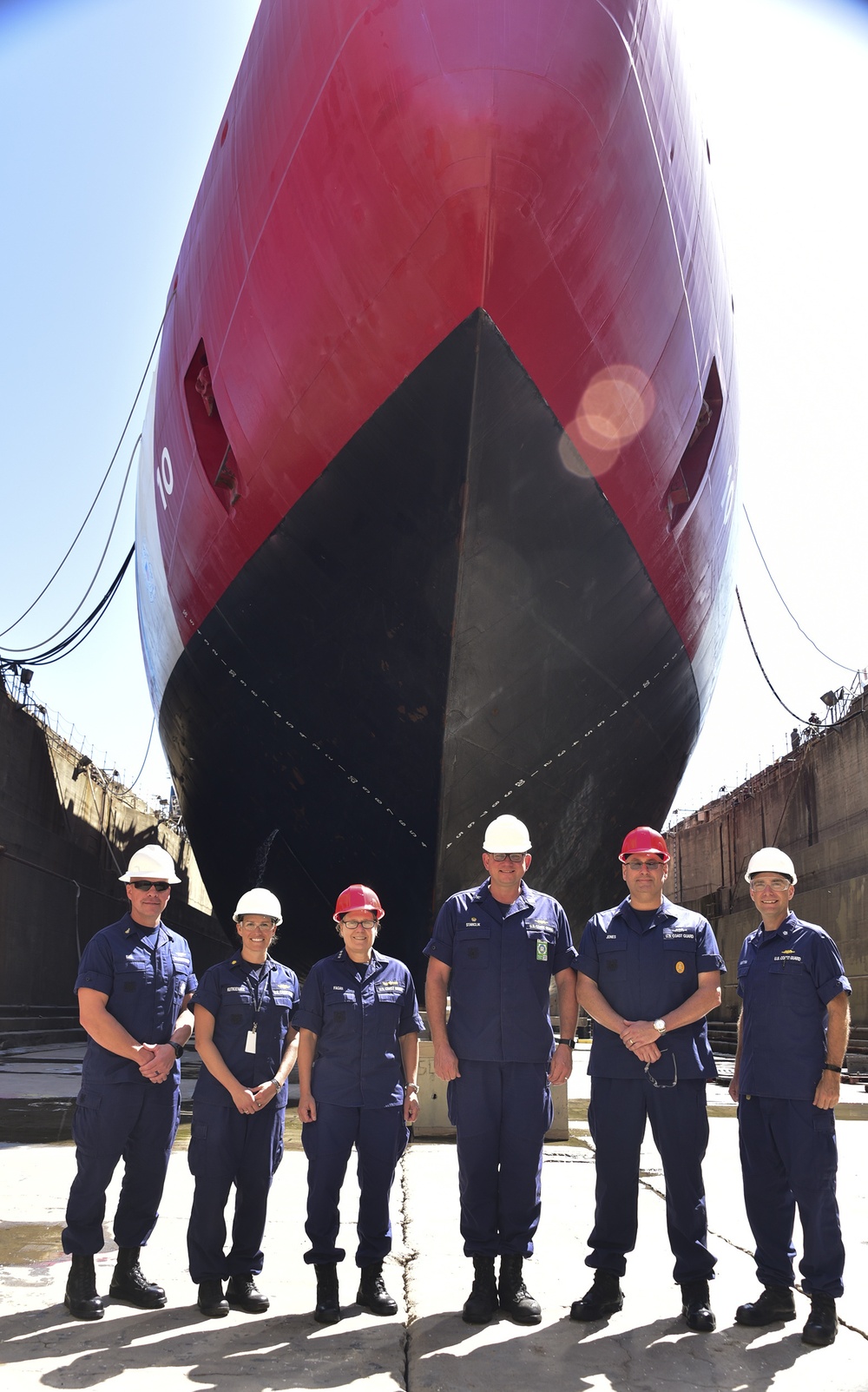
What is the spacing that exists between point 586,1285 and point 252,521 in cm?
512

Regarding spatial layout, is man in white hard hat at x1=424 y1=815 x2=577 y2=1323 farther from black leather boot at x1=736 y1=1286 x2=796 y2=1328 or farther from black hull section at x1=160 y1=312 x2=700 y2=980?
black hull section at x1=160 y1=312 x2=700 y2=980

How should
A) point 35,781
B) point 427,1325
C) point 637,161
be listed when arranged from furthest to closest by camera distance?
1. point 35,781
2. point 637,161
3. point 427,1325

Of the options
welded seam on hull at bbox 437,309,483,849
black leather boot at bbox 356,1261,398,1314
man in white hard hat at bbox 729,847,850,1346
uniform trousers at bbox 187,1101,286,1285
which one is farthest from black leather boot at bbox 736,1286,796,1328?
welded seam on hull at bbox 437,309,483,849

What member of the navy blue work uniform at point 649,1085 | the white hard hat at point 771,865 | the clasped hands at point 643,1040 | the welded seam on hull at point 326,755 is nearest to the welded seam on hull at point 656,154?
the welded seam on hull at point 326,755

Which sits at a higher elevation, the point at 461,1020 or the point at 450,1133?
the point at 461,1020

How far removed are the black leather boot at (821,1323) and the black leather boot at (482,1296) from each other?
2.54 ft

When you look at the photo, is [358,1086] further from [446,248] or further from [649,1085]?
[446,248]

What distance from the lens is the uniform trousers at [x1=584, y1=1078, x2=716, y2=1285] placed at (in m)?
2.62

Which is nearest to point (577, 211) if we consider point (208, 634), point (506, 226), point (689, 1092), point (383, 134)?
point (506, 226)

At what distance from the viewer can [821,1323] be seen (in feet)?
7.84

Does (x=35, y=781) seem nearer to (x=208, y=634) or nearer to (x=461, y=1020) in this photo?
(x=208, y=634)

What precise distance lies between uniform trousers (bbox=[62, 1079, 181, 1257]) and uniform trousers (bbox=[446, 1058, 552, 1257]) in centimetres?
86

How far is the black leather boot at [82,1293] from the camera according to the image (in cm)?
247

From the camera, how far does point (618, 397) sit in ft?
20.1
